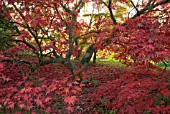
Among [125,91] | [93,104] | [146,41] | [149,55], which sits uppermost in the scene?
[146,41]

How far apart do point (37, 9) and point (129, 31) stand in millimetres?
3282

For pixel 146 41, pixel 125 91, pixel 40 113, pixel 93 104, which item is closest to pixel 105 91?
pixel 93 104

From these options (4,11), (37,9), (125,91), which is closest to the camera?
(125,91)

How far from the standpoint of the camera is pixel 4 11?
5672 millimetres

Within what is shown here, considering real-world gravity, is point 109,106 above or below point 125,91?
below

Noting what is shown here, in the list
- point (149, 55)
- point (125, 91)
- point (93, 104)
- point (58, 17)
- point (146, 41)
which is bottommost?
point (93, 104)

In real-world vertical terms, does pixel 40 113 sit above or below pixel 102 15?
below

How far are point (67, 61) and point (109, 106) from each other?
229 centimetres

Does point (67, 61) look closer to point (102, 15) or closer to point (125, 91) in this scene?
point (125, 91)

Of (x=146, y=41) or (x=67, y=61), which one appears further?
(x=67, y=61)

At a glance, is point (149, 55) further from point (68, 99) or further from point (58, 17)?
point (58, 17)

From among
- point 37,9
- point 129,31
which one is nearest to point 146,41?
point 129,31

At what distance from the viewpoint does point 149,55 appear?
3.12 meters

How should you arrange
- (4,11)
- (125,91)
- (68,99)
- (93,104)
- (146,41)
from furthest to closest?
(4,11)
(93,104)
(125,91)
(146,41)
(68,99)
